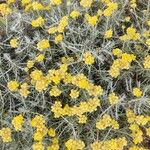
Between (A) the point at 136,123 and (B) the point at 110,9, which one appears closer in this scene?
(A) the point at 136,123

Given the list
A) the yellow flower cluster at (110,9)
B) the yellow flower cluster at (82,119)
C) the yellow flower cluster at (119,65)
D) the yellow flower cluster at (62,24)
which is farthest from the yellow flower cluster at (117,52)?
the yellow flower cluster at (82,119)

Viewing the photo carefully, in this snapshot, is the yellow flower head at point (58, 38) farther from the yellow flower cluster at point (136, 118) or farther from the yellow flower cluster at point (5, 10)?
the yellow flower cluster at point (136, 118)

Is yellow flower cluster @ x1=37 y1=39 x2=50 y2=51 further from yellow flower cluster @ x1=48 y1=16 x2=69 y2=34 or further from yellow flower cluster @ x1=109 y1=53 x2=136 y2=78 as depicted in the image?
yellow flower cluster @ x1=109 y1=53 x2=136 y2=78

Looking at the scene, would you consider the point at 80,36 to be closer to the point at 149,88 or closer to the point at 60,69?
the point at 60,69

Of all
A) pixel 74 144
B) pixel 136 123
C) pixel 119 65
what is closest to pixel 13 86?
pixel 74 144

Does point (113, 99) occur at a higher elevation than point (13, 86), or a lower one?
lower

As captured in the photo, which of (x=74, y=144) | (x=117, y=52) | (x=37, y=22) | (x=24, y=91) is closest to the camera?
(x=74, y=144)

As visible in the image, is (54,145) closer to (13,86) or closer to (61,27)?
(13,86)

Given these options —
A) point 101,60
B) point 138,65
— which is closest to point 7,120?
point 101,60
